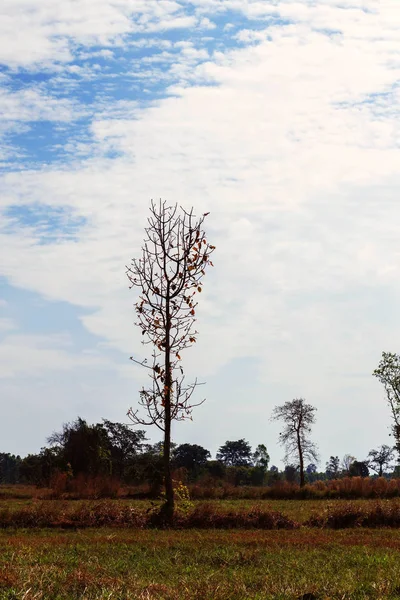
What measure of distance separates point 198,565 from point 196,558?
3.46 feet

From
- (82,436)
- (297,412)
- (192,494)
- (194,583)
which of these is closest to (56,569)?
(194,583)

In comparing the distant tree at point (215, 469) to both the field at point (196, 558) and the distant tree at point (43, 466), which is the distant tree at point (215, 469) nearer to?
the distant tree at point (43, 466)

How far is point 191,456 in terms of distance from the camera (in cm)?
11269

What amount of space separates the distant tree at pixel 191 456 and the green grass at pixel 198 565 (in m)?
87.5

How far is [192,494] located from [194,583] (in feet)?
108

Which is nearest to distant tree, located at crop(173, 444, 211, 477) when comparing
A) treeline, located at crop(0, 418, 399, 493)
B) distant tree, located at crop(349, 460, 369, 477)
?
treeline, located at crop(0, 418, 399, 493)

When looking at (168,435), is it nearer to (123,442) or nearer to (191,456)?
(123,442)

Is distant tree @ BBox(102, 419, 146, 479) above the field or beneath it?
above

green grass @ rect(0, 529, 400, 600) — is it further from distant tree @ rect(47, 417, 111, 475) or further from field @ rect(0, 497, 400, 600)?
distant tree @ rect(47, 417, 111, 475)

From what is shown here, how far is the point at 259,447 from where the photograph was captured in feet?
486

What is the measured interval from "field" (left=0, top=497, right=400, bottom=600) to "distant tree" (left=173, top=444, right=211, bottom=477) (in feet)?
273

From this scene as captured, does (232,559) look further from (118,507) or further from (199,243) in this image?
(199,243)

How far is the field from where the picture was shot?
36.7 ft

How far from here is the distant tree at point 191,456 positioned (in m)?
109
